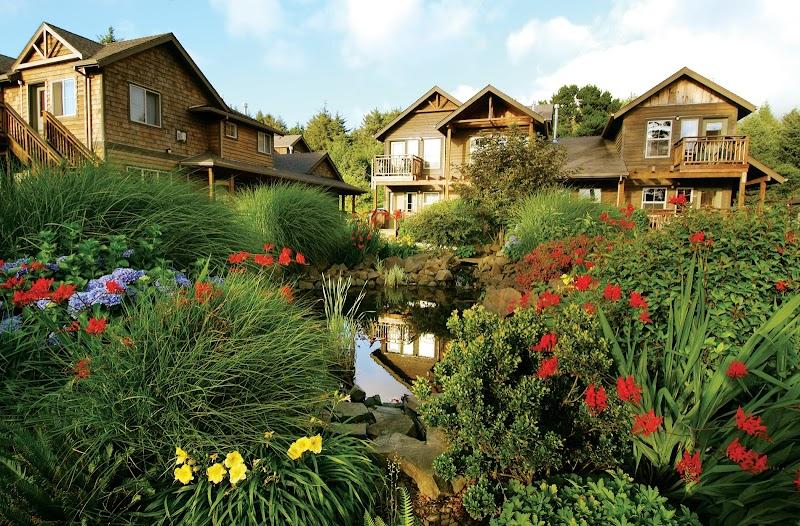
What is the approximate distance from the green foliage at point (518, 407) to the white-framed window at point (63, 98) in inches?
630

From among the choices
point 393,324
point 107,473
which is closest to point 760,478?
point 107,473

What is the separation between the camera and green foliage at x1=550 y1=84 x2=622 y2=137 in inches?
1287

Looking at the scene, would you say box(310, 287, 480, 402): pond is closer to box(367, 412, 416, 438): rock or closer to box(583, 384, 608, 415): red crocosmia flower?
box(367, 412, 416, 438): rock

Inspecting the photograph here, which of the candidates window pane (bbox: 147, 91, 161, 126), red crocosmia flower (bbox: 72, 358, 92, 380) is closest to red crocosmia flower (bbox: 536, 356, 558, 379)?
red crocosmia flower (bbox: 72, 358, 92, 380)

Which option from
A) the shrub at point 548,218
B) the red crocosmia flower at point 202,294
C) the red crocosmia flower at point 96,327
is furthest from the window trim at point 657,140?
the red crocosmia flower at point 96,327

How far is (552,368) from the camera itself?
1870mm

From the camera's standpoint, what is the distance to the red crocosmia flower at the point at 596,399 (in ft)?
6.03

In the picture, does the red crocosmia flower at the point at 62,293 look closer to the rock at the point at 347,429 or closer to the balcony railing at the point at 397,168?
the rock at the point at 347,429

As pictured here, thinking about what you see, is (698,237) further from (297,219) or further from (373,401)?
(297,219)

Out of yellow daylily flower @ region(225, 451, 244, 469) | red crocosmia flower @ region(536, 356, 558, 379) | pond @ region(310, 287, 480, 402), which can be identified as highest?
red crocosmia flower @ region(536, 356, 558, 379)

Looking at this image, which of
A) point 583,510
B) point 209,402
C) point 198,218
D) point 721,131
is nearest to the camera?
point 583,510

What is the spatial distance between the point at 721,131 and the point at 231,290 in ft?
69.1

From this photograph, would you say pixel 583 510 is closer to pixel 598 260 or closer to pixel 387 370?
pixel 598 260

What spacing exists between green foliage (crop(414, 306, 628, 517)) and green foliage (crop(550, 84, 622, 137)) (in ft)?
110
